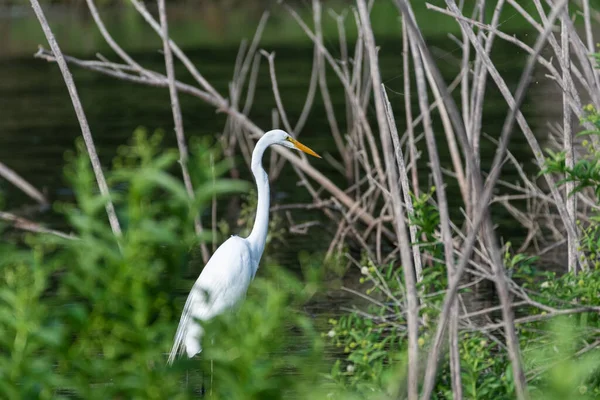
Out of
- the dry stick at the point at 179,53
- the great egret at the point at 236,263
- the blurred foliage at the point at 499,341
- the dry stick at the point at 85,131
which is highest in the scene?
the dry stick at the point at 179,53

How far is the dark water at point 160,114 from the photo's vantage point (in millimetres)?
14695

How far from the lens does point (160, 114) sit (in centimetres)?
2306

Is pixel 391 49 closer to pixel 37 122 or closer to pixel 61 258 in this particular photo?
pixel 37 122

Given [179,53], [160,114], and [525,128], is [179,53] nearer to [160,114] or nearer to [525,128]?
[525,128]

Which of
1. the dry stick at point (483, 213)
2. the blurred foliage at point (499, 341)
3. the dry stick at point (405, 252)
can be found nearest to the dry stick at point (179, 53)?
the blurred foliage at point (499, 341)

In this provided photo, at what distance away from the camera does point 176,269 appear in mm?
3115

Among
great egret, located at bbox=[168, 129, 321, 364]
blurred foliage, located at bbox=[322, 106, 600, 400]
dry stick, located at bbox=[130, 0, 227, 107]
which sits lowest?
blurred foliage, located at bbox=[322, 106, 600, 400]

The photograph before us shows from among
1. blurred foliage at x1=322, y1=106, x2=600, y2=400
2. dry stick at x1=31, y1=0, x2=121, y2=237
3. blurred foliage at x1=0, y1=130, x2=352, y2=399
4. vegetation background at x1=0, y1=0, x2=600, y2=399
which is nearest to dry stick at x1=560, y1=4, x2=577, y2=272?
vegetation background at x1=0, y1=0, x2=600, y2=399

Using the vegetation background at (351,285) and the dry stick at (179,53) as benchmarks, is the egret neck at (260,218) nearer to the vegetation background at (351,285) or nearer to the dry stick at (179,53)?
the vegetation background at (351,285)

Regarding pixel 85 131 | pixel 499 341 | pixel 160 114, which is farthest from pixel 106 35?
pixel 160 114

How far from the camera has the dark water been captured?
48.2 feet

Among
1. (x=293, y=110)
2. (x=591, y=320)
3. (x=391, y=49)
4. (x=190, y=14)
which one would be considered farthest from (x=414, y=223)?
(x=190, y=14)

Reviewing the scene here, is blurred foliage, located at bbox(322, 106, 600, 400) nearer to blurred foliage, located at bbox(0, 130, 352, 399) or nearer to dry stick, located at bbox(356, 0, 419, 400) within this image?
dry stick, located at bbox(356, 0, 419, 400)

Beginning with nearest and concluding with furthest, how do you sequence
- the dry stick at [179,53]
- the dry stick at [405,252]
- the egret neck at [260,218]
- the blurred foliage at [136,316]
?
the blurred foliage at [136,316]
the dry stick at [405,252]
the egret neck at [260,218]
the dry stick at [179,53]
